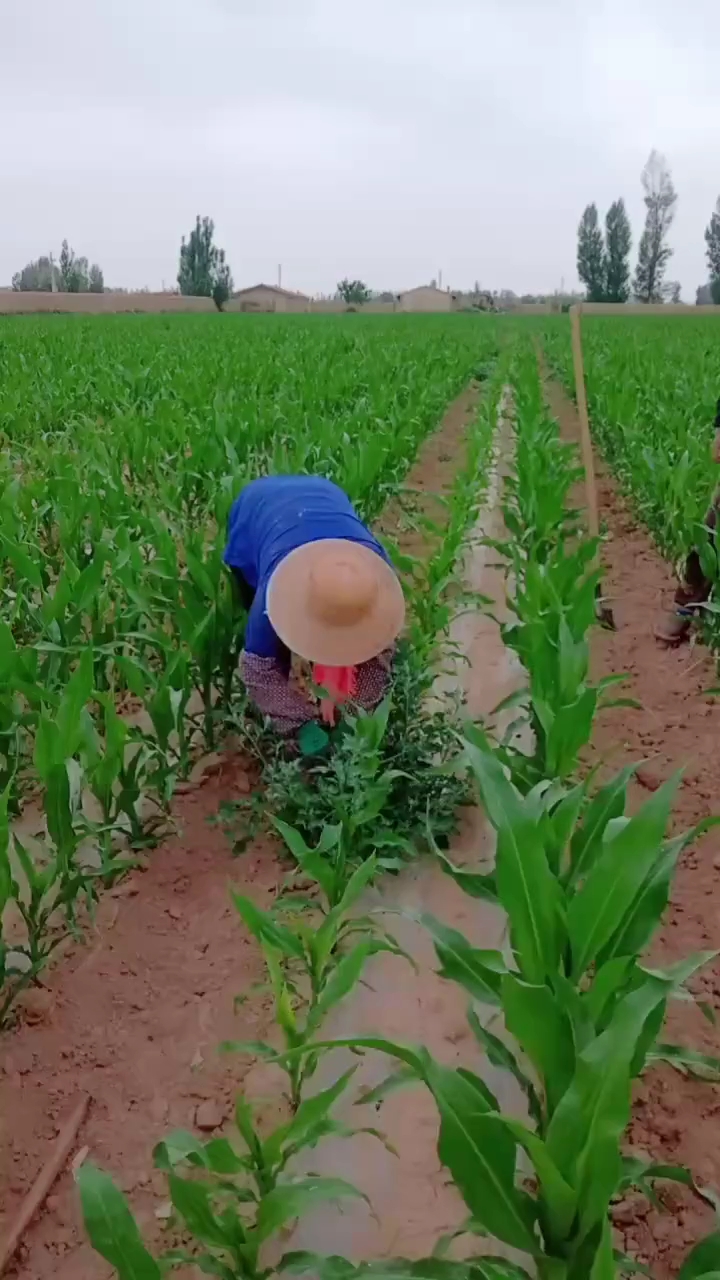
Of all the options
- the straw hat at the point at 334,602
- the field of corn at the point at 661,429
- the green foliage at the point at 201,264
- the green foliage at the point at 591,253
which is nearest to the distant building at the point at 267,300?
the green foliage at the point at 201,264

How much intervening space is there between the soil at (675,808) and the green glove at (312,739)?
71 centimetres

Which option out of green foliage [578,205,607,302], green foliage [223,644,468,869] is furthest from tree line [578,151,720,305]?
green foliage [223,644,468,869]

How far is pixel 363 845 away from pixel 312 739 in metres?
0.31

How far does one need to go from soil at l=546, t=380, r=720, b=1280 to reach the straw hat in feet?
2.23

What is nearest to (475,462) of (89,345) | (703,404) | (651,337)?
(703,404)

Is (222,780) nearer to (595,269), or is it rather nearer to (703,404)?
(703,404)

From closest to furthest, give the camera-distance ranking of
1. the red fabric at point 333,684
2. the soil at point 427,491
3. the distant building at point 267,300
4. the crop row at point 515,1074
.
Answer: the crop row at point 515,1074 < the red fabric at point 333,684 < the soil at point 427,491 < the distant building at point 267,300

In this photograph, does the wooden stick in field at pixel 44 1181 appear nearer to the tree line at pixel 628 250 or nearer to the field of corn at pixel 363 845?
the field of corn at pixel 363 845

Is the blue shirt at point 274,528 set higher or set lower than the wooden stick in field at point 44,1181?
higher

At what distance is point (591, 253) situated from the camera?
65.4 m

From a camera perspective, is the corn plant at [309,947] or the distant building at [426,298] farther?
the distant building at [426,298]

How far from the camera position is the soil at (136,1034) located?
1.72 metres

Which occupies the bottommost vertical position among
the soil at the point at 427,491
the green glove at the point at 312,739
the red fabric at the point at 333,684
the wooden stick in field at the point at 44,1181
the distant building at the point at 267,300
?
the wooden stick in field at the point at 44,1181

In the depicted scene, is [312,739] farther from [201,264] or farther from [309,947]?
[201,264]
